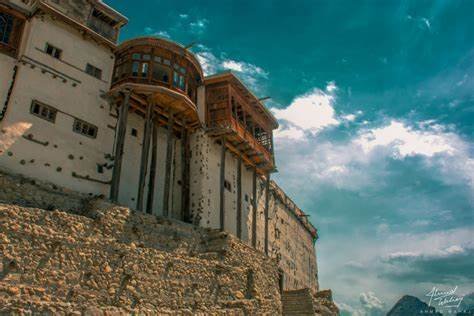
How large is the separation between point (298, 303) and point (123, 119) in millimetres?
14093

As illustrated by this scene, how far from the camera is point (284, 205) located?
41281 millimetres

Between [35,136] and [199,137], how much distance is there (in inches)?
430

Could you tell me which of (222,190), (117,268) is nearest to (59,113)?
(117,268)

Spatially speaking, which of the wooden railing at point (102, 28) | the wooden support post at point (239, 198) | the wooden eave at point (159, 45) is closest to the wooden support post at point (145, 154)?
the wooden eave at point (159, 45)

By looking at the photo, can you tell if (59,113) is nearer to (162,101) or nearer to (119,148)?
(119,148)

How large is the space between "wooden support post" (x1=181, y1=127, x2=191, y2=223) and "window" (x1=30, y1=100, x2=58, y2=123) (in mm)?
8050

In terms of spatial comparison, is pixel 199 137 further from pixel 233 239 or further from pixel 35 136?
pixel 35 136

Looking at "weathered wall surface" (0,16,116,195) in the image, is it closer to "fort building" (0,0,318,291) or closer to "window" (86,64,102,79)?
"fort building" (0,0,318,291)

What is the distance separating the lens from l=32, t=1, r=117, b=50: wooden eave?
2131cm

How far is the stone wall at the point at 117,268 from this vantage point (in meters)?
12.2

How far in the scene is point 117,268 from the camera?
14.1m

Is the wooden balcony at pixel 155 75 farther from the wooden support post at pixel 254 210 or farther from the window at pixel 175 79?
the wooden support post at pixel 254 210

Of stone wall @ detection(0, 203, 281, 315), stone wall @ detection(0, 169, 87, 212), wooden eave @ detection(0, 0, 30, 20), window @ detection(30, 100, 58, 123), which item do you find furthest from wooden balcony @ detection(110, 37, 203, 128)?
stone wall @ detection(0, 203, 281, 315)

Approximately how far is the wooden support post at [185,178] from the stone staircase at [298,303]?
24.3 ft
